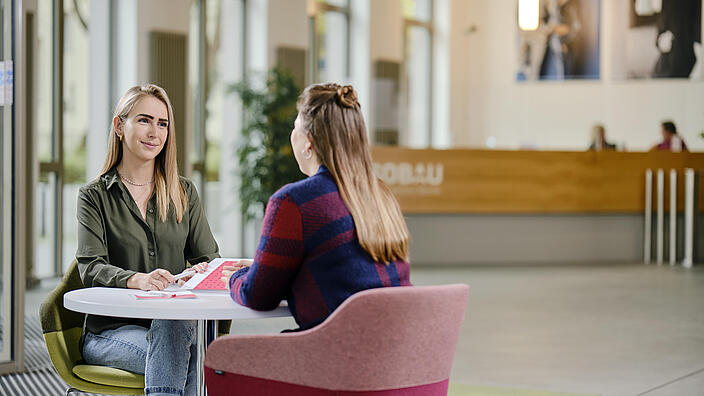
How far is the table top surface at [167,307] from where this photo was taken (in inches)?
82.4

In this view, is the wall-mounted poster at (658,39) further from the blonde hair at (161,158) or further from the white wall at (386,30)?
the blonde hair at (161,158)

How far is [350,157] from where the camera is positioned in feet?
6.86

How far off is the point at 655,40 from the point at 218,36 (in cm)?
562

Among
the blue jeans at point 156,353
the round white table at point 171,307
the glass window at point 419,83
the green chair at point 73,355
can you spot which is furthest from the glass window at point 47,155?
the glass window at point 419,83

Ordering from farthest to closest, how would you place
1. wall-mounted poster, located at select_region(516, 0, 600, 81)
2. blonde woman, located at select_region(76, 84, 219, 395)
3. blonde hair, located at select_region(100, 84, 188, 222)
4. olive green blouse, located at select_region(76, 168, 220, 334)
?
1. wall-mounted poster, located at select_region(516, 0, 600, 81)
2. blonde hair, located at select_region(100, 84, 188, 222)
3. olive green blouse, located at select_region(76, 168, 220, 334)
4. blonde woman, located at select_region(76, 84, 219, 395)

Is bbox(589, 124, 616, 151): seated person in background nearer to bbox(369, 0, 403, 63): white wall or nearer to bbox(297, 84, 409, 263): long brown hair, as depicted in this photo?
bbox(369, 0, 403, 63): white wall

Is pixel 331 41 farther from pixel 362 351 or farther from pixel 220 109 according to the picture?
pixel 362 351

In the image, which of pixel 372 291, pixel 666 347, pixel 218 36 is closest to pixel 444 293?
pixel 372 291

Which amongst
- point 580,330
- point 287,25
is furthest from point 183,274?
point 287,25

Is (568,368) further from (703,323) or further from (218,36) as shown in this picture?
(218,36)

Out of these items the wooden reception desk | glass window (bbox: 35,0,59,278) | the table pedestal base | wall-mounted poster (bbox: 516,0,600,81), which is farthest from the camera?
wall-mounted poster (bbox: 516,0,600,81)

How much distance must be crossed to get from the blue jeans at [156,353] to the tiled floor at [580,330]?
7.00ft

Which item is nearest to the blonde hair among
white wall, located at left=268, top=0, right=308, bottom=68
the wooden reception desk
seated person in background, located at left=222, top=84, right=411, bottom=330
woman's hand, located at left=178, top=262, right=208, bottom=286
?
woman's hand, located at left=178, top=262, right=208, bottom=286

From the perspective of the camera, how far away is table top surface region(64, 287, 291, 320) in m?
2.09
